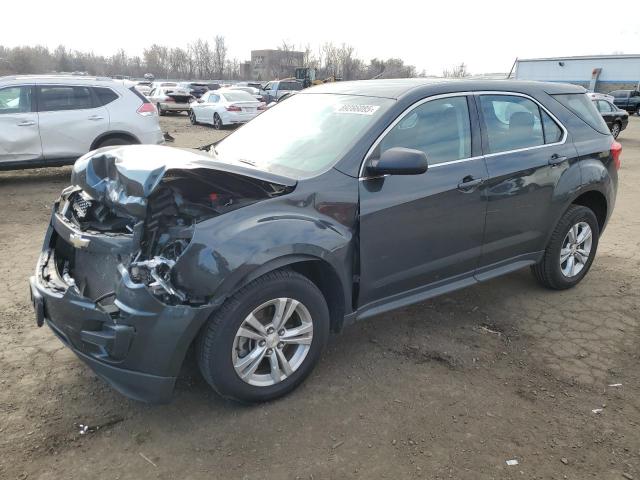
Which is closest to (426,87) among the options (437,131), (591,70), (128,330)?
(437,131)

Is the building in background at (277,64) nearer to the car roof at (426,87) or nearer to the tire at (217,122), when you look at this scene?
the tire at (217,122)

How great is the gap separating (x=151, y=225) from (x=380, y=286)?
4.89 ft

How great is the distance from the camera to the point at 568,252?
15.2 feet

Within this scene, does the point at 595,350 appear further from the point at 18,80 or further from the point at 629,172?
the point at 629,172

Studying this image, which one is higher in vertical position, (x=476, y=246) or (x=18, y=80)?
(x=18, y=80)

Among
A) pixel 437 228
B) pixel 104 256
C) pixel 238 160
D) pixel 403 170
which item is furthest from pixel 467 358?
pixel 104 256

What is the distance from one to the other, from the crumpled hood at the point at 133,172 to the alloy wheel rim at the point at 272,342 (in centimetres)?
74

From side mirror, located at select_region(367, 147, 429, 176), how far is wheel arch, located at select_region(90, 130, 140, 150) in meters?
7.23

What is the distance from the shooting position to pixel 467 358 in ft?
11.7

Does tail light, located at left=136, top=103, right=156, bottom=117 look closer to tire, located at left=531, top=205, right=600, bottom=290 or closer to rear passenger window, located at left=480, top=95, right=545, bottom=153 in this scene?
rear passenger window, located at left=480, top=95, right=545, bottom=153

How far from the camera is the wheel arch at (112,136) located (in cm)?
887

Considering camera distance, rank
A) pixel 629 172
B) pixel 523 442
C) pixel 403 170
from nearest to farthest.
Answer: pixel 523 442 → pixel 403 170 → pixel 629 172

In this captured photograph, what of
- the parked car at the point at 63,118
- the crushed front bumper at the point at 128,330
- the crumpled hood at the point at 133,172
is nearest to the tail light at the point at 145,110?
the parked car at the point at 63,118

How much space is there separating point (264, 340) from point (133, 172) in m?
1.15
